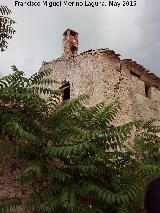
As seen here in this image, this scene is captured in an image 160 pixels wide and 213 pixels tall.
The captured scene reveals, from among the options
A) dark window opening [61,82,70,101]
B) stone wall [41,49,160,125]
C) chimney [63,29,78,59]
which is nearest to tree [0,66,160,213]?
stone wall [41,49,160,125]

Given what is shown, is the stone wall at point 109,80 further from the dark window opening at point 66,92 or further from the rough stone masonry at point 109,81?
the dark window opening at point 66,92

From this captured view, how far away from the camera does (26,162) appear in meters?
7.36

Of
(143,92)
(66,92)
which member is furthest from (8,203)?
(143,92)

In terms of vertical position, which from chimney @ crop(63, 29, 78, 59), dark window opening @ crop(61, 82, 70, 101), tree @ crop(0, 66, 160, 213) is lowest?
tree @ crop(0, 66, 160, 213)

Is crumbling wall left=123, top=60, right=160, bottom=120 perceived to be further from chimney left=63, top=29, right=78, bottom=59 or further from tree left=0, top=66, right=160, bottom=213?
tree left=0, top=66, right=160, bottom=213

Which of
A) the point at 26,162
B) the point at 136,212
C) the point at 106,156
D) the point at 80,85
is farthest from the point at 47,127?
the point at 80,85

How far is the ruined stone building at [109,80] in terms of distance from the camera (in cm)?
1445

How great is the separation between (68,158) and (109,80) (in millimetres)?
8111

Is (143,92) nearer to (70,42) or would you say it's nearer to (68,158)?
(70,42)

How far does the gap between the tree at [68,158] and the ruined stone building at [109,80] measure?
6950 millimetres

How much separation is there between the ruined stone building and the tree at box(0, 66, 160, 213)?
6950 millimetres

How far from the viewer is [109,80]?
14.6 metres

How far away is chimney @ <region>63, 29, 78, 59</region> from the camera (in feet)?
55.1

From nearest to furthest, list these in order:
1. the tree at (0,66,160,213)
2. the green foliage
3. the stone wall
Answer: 1. the green foliage
2. the tree at (0,66,160,213)
3. the stone wall
